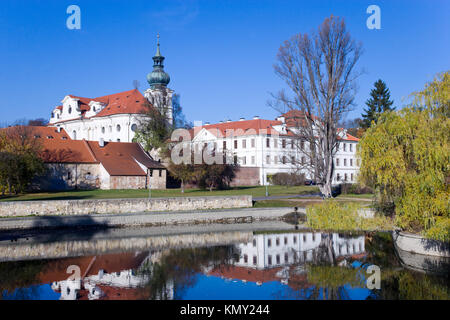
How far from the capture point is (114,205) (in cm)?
2914

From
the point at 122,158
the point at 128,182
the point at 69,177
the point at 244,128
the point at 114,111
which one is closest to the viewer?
the point at 69,177

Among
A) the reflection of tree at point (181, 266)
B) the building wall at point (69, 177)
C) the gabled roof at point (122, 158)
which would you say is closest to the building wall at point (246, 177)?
the gabled roof at point (122, 158)

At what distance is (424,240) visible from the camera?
675 inches

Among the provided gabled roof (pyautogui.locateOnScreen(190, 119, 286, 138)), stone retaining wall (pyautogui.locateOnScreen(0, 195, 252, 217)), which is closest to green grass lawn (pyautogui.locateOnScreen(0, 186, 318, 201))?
stone retaining wall (pyautogui.locateOnScreen(0, 195, 252, 217))

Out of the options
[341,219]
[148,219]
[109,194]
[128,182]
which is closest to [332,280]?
[341,219]

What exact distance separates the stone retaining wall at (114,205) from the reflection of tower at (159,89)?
28.0 metres

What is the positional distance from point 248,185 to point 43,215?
98.7 feet

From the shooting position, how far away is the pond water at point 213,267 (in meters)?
13.6

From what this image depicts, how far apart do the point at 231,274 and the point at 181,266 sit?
2.33m

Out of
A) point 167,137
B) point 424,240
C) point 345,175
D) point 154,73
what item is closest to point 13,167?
point 167,137

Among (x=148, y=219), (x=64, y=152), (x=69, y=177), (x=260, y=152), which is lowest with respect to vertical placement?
(x=148, y=219)

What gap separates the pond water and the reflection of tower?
3699 centimetres

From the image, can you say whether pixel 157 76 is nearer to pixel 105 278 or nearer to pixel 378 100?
pixel 378 100

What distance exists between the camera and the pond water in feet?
44.5
